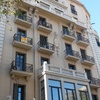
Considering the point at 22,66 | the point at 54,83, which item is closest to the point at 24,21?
the point at 22,66

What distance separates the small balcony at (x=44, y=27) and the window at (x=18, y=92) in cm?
727

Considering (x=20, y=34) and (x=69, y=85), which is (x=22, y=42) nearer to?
(x=20, y=34)

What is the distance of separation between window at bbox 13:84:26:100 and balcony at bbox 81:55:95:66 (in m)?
8.24

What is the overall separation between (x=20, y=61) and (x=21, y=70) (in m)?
1.32

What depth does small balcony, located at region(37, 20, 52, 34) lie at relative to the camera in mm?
18594

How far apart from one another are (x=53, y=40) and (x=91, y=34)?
301 inches

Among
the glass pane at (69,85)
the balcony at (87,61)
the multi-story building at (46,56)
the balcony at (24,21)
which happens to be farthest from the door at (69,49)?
the balcony at (24,21)

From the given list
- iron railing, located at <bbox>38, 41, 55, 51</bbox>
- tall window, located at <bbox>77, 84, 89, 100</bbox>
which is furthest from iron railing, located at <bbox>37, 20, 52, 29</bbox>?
tall window, located at <bbox>77, 84, 89, 100</bbox>

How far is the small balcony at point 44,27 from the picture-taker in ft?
61.0

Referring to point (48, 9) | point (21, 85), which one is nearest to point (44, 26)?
point (48, 9)

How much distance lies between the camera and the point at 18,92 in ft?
45.8

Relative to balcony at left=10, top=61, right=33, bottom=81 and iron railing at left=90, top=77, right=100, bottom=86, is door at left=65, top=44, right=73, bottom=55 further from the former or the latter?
balcony at left=10, top=61, right=33, bottom=81

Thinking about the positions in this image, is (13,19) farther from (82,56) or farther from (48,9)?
(82,56)

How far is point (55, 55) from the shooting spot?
17938mm
